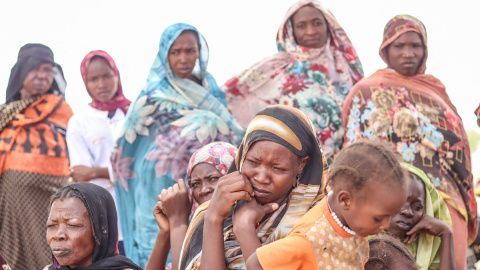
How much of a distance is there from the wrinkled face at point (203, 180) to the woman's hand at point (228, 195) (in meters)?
0.81

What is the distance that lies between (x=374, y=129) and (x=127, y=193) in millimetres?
2205

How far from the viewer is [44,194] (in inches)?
267

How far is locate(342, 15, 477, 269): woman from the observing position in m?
5.21

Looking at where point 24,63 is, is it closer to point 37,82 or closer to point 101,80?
point 37,82

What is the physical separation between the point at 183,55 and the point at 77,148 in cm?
137

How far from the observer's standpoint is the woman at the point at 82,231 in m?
3.44

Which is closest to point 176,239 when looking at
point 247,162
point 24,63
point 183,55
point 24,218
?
point 247,162

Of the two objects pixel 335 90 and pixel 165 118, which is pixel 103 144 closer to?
pixel 165 118

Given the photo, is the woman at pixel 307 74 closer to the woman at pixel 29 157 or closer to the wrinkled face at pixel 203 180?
the woman at pixel 29 157

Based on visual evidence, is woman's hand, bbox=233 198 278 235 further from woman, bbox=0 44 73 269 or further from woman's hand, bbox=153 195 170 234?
woman, bbox=0 44 73 269

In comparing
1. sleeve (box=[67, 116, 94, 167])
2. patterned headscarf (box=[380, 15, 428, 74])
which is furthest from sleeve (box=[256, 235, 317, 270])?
sleeve (box=[67, 116, 94, 167])

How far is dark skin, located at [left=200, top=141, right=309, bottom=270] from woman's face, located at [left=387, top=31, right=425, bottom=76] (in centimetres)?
303

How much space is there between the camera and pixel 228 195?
296 centimetres

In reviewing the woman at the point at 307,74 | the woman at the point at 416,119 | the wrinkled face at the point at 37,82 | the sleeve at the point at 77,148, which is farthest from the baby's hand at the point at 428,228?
the wrinkled face at the point at 37,82
